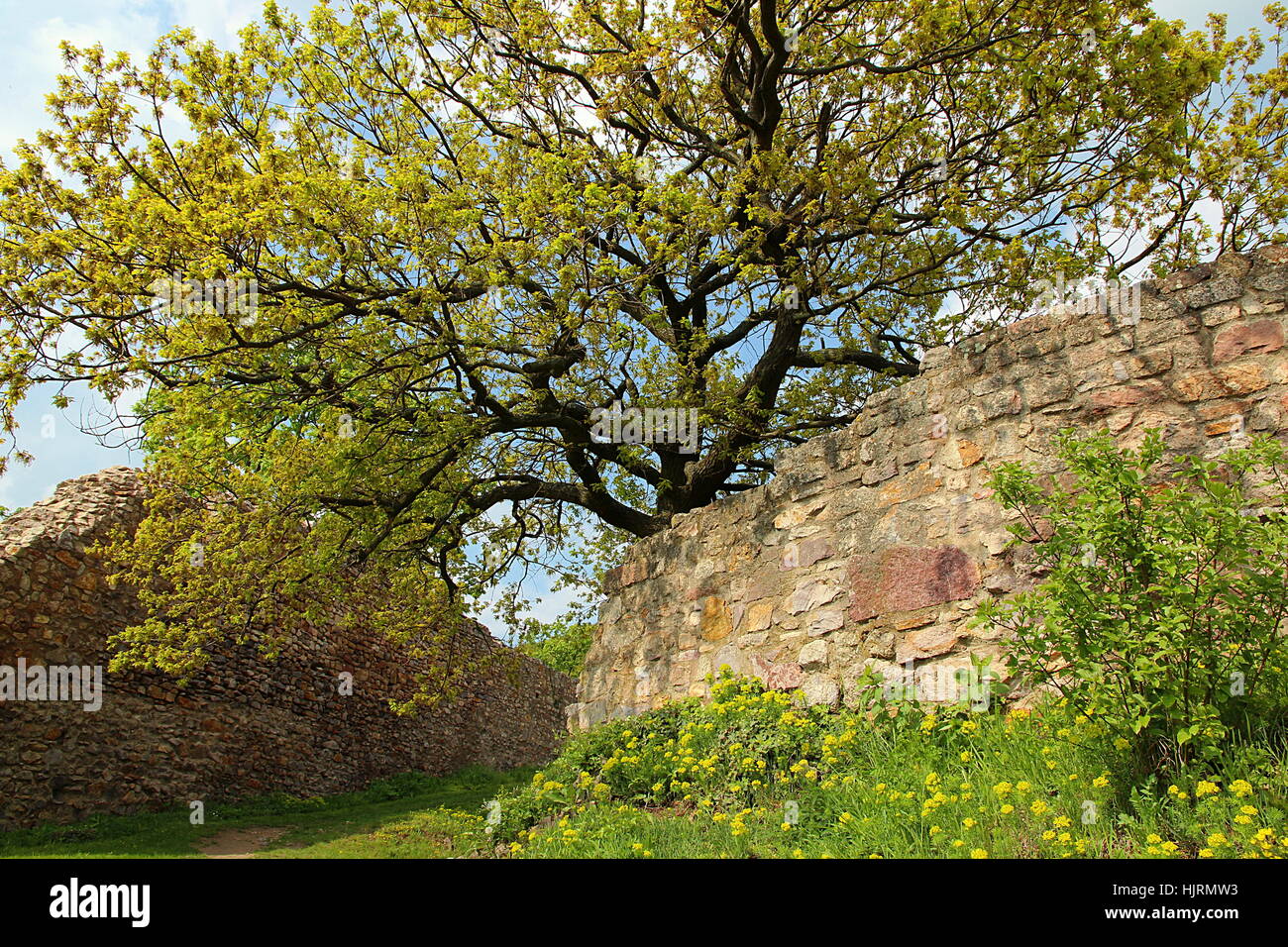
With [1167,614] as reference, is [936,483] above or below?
above

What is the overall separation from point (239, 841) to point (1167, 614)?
377 inches

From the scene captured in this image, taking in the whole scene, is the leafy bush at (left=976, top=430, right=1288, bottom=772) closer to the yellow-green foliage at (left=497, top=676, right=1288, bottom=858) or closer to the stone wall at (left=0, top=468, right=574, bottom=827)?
the yellow-green foliage at (left=497, top=676, right=1288, bottom=858)

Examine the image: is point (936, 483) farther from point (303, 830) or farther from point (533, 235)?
point (303, 830)

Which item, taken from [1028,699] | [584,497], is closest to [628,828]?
[1028,699]

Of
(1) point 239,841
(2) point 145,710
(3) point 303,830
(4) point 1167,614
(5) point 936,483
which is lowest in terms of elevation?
(3) point 303,830

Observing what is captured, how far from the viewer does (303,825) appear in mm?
10570

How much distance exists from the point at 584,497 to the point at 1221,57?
8724 millimetres

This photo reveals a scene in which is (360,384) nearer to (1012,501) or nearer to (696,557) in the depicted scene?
(696,557)

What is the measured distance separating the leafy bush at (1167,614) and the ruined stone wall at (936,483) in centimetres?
134

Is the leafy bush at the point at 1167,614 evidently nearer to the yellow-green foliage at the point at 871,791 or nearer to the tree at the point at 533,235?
the yellow-green foliage at the point at 871,791

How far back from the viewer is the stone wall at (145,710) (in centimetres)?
939

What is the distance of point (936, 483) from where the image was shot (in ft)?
18.8

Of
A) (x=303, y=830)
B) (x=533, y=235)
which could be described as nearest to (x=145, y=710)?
(x=303, y=830)

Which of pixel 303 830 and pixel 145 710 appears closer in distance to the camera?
pixel 303 830
